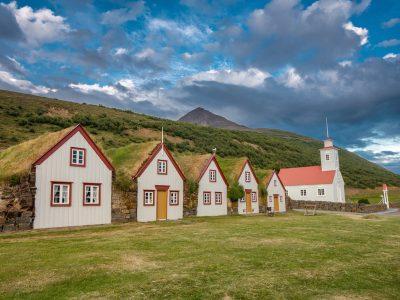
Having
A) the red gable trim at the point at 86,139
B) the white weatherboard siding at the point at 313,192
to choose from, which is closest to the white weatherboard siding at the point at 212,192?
the red gable trim at the point at 86,139

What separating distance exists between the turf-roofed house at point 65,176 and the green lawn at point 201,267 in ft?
14.8

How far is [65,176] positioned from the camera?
2536 cm

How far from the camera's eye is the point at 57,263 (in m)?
12.9

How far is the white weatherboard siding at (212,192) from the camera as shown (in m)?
37.2

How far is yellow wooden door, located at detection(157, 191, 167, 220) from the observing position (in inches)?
1270

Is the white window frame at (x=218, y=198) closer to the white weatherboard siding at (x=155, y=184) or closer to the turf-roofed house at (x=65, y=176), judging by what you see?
the white weatherboard siding at (x=155, y=184)

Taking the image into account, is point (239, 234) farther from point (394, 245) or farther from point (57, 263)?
point (57, 263)

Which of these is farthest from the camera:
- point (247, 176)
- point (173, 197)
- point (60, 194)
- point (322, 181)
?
point (322, 181)

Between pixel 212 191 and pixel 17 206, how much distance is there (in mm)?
20635

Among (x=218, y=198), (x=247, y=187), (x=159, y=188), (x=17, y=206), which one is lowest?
(x=17, y=206)

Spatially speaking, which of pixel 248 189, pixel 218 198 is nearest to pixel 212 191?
pixel 218 198

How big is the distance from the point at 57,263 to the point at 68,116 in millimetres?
77038

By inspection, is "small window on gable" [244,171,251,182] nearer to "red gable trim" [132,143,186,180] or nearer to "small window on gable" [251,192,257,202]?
"small window on gable" [251,192,257,202]

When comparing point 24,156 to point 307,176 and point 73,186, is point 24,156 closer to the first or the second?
point 73,186
